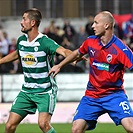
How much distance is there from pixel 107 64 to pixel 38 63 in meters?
1.36

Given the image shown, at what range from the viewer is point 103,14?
32.4ft

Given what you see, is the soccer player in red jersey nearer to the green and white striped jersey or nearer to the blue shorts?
the blue shorts

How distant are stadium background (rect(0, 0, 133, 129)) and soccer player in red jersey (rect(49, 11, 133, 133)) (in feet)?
23.9

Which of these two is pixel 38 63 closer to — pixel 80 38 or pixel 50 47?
pixel 50 47

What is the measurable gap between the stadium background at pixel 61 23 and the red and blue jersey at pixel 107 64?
24.0 feet

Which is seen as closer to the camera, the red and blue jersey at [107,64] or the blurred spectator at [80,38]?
the red and blue jersey at [107,64]

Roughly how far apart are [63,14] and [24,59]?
692 inches

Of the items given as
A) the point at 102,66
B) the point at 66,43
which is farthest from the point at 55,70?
the point at 66,43

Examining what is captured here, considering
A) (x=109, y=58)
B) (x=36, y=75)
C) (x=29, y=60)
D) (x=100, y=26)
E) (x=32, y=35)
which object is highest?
(x=100, y=26)

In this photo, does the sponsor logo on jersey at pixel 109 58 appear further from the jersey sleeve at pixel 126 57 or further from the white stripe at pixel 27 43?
the white stripe at pixel 27 43

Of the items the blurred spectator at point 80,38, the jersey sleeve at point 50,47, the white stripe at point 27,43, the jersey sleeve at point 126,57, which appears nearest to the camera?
the jersey sleeve at point 126,57

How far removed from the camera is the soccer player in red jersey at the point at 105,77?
9.77 m

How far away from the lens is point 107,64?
9.79 m

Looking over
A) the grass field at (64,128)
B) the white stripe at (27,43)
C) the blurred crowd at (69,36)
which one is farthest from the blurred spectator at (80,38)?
the white stripe at (27,43)
